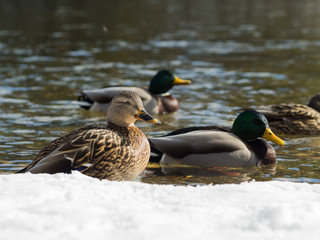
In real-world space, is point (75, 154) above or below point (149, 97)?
above

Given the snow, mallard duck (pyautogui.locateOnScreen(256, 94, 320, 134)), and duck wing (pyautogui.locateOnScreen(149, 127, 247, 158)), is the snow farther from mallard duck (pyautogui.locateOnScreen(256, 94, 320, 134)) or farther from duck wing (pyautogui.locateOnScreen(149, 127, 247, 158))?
mallard duck (pyautogui.locateOnScreen(256, 94, 320, 134))

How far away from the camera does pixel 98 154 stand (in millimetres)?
6254

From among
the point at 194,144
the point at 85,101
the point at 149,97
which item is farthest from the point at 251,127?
the point at 85,101

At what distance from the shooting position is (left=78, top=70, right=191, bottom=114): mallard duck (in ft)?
39.5

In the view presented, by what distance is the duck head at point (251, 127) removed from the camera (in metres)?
8.53

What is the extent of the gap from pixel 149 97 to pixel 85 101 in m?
1.24

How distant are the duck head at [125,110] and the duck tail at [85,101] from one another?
5.31 metres

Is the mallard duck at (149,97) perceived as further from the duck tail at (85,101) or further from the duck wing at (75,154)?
the duck wing at (75,154)

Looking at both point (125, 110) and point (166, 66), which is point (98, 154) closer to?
point (125, 110)

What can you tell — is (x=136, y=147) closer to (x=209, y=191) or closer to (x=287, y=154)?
(x=209, y=191)

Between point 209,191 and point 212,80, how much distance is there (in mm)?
10028

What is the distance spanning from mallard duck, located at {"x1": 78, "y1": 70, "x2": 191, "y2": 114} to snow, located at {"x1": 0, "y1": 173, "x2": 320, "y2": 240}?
6.52 m

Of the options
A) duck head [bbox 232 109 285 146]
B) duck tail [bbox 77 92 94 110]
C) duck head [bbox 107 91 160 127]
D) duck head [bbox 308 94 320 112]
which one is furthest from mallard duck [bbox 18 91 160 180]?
duck tail [bbox 77 92 94 110]

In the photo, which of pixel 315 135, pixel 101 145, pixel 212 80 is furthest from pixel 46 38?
pixel 101 145
